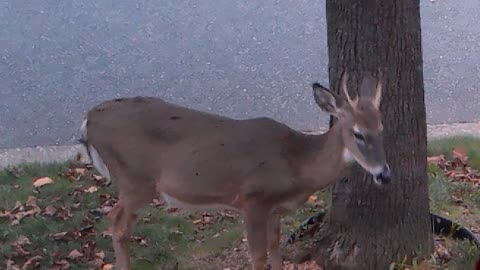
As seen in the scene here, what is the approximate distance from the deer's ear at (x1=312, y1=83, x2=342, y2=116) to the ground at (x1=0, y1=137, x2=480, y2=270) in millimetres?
973

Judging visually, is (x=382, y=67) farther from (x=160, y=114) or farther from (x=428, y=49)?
(x=428, y=49)

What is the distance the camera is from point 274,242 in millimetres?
5293

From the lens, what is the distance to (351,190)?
5312 mm

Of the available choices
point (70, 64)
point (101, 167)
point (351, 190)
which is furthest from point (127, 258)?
point (70, 64)

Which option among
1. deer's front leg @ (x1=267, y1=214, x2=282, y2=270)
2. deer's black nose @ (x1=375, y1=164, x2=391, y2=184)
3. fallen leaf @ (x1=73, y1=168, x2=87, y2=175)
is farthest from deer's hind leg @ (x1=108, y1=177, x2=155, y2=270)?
fallen leaf @ (x1=73, y1=168, x2=87, y2=175)

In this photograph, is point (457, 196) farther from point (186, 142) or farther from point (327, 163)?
point (186, 142)

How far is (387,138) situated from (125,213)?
4.53 ft

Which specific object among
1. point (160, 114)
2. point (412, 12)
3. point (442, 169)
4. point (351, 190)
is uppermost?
point (412, 12)

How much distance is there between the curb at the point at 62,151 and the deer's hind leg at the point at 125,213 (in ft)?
6.74

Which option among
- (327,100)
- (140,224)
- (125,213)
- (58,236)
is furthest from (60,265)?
(327,100)

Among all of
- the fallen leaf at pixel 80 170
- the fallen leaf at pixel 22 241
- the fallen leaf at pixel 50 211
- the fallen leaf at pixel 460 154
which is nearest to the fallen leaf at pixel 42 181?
the fallen leaf at pixel 80 170

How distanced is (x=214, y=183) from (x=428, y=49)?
5.64 meters

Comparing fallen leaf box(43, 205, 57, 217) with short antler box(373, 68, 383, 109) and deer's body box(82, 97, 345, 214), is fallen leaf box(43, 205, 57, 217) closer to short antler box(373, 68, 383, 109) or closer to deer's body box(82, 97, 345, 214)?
deer's body box(82, 97, 345, 214)

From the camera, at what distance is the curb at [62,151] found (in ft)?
25.0
